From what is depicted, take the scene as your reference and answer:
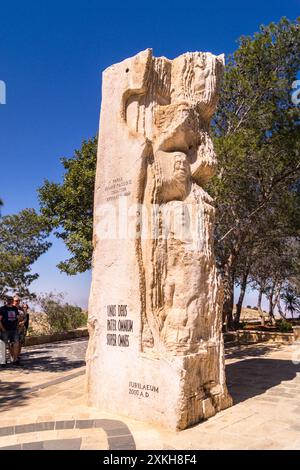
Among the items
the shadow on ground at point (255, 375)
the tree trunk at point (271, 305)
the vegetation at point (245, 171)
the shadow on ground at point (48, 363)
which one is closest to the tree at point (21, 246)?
the vegetation at point (245, 171)

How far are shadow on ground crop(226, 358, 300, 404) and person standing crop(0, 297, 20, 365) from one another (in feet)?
18.3

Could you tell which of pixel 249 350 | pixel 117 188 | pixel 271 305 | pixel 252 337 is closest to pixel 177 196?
pixel 117 188

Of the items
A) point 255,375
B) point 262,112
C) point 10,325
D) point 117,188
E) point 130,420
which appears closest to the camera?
point 130,420

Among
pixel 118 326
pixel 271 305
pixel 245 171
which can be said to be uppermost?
pixel 245 171

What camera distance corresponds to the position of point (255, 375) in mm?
8883

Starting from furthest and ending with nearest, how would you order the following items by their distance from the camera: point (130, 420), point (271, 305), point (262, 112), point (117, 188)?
1. point (271, 305)
2. point (262, 112)
3. point (117, 188)
4. point (130, 420)

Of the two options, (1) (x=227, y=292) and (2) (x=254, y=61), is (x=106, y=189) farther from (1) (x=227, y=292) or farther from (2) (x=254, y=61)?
(1) (x=227, y=292)

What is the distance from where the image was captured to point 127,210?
632 centimetres

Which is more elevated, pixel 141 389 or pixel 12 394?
pixel 141 389

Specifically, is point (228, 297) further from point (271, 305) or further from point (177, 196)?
point (271, 305)

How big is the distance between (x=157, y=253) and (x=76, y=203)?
10065 millimetres

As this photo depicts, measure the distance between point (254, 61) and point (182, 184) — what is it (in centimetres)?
870

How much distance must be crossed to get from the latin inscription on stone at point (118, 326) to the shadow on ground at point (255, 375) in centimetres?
218

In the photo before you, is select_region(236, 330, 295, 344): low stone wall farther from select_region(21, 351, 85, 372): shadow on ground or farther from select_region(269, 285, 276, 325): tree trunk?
select_region(269, 285, 276, 325): tree trunk
